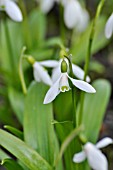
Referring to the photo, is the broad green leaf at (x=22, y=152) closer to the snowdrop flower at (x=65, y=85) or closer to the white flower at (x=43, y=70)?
the snowdrop flower at (x=65, y=85)

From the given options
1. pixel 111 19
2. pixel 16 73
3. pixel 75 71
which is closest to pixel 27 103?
pixel 75 71

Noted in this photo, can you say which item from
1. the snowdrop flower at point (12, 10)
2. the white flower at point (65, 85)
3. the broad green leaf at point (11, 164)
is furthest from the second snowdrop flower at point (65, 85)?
the snowdrop flower at point (12, 10)

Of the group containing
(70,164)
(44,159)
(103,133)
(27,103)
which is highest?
(27,103)

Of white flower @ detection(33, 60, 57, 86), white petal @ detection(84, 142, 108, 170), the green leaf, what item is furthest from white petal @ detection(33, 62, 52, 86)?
the green leaf

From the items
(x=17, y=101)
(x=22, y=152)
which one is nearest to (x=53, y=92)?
(x=22, y=152)

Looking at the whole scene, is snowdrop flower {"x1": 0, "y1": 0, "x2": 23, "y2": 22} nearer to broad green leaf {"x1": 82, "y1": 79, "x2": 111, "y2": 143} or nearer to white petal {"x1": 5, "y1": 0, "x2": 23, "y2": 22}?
white petal {"x1": 5, "y1": 0, "x2": 23, "y2": 22}

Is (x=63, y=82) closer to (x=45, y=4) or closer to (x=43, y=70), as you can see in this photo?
(x=43, y=70)

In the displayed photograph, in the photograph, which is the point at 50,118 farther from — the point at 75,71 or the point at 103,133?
the point at 103,133
